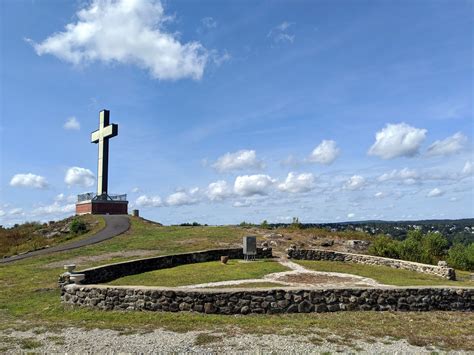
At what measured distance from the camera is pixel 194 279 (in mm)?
15836

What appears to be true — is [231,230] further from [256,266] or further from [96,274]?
[96,274]

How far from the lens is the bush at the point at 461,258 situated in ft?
97.8

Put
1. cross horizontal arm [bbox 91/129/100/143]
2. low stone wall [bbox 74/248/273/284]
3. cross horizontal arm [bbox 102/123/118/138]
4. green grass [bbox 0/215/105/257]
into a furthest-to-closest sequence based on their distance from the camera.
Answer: cross horizontal arm [bbox 91/129/100/143] → cross horizontal arm [bbox 102/123/118/138] → green grass [bbox 0/215/105/257] → low stone wall [bbox 74/248/273/284]

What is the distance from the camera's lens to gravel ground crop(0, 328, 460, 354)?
7352 mm

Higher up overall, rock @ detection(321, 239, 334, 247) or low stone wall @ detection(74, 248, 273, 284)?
rock @ detection(321, 239, 334, 247)

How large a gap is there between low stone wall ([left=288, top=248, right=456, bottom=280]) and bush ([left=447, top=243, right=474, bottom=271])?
33.0 ft

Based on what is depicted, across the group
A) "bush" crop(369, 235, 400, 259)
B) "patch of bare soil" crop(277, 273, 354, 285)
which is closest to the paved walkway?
"patch of bare soil" crop(277, 273, 354, 285)

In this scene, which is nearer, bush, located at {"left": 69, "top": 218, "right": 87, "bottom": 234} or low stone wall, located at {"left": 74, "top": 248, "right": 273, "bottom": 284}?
low stone wall, located at {"left": 74, "top": 248, "right": 273, "bottom": 284}

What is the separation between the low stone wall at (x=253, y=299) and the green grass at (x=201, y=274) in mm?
3638

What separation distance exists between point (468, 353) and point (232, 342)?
425cm

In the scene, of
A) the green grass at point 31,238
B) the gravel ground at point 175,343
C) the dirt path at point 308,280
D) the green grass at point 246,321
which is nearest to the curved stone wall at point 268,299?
the green grass at point 246,321

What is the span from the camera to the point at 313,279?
1619cm

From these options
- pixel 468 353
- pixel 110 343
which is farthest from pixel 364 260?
pixel 110 343

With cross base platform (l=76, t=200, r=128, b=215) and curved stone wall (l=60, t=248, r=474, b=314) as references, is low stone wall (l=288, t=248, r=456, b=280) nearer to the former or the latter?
curved stone wall (l=60, t=248, r=474, b=314)
